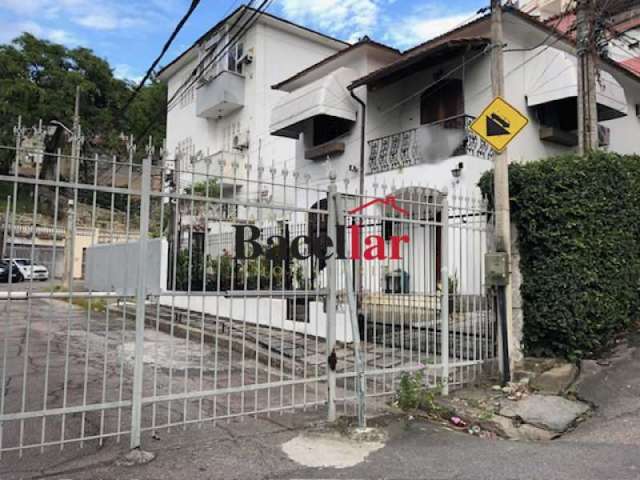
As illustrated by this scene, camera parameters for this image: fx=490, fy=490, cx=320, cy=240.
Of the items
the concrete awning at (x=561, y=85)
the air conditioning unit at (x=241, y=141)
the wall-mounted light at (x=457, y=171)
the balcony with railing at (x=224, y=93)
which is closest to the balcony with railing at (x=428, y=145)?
the wall-mounted light at (x=457, y=171)

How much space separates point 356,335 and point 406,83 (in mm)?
11549

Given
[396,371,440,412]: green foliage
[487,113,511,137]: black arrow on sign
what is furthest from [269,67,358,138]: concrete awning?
[396,371,440,412]: green foliage

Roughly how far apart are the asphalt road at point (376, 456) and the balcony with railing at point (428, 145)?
830cm

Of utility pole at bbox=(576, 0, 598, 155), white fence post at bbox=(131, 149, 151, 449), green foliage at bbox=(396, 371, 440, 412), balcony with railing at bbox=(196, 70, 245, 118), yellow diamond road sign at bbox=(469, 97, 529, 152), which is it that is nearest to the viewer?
white fence post at bbox=(131, 149, 151, 449)

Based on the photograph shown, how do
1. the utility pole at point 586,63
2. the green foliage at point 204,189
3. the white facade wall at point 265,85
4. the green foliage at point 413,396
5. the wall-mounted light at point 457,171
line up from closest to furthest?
the green foliage at point 204,189 → the green foliage at point 413,396 → the utility pole at point 586,63 → the wall-mounted light at point 457,171 → the white facade wall at point 265,85

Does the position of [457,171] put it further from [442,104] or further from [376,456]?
[376,456]

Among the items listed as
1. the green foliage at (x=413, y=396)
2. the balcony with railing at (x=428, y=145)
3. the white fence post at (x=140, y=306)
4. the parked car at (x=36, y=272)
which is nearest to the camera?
the parked car at (x=36, y=272)

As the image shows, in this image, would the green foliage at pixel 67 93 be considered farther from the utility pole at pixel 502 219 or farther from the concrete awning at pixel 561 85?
the utility pole at pixel 502 219

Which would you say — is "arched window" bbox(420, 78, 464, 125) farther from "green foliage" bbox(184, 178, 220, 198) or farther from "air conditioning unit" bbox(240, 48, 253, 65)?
"air conditioning unit" bbox(240, 48, 253, 65)

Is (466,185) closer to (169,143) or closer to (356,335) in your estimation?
(356,335)

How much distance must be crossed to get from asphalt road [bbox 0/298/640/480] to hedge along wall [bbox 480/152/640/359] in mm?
1416

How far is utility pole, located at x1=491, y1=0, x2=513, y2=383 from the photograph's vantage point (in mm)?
5957

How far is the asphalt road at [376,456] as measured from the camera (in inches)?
140

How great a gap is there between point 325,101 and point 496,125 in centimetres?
906
